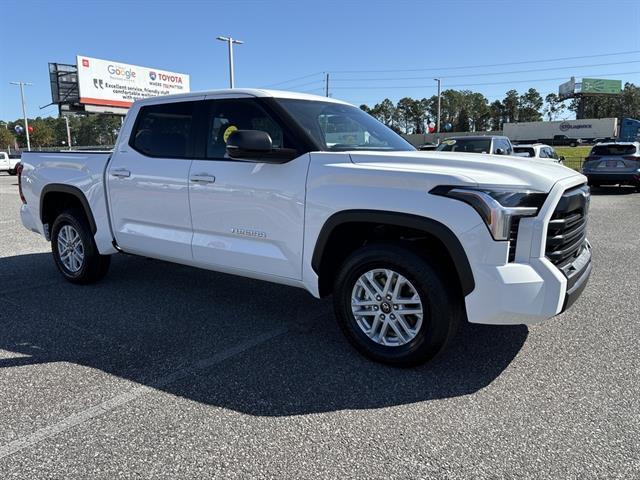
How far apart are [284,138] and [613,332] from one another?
120 inches

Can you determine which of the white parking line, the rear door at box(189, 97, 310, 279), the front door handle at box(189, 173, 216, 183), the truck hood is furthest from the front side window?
the white parking line

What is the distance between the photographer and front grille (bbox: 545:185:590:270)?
3.12 metres

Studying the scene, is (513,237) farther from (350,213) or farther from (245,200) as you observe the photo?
(245,200)

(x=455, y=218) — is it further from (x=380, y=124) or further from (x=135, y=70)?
(x=135, y=70)

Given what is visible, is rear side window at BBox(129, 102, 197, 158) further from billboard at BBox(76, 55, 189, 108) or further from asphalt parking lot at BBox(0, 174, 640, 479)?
billboard at BBox(76, 55, 189, 108)

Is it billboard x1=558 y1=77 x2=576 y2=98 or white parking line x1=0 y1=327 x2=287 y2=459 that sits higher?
billboard x1=558 y1=77 x2=576 y2=98

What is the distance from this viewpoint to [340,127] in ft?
13.6

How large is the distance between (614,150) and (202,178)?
15.3m

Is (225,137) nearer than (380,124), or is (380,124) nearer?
(225,137)

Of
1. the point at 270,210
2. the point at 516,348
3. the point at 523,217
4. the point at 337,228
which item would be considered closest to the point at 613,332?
the point at 516,348

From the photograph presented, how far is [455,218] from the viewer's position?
119 inches

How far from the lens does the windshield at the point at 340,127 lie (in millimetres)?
3900

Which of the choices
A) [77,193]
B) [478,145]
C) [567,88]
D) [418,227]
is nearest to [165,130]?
[77,193]

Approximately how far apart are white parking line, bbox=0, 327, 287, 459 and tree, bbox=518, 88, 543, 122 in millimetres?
125004
